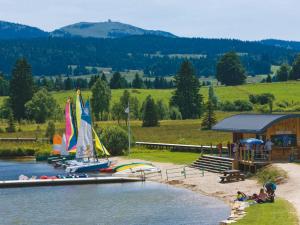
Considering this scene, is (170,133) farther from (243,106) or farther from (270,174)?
(270,174)

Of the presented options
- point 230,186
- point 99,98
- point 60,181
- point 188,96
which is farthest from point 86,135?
point 188,96

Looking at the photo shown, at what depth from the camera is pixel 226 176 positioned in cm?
6022

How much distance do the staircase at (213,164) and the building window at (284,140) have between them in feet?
16.0

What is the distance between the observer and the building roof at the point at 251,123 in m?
63.2

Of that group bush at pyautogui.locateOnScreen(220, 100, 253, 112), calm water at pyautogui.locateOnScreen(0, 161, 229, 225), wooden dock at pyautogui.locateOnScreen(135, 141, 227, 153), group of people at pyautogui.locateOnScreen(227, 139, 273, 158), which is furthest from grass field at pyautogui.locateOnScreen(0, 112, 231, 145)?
calm water at pyautogui.locateOnScreen(0, 161, 229, 225)

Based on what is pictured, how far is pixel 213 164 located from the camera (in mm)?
68938

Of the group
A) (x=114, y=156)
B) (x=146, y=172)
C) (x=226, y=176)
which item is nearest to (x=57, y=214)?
(x=226, y=176)

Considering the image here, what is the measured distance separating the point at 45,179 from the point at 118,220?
22093 millimetres

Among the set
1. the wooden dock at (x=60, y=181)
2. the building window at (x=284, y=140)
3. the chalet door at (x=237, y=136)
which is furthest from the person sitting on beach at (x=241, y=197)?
the chalet door at (x=237, y=136)

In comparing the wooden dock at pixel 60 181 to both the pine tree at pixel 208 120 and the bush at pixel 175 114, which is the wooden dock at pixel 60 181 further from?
the bush at pixel 175 114

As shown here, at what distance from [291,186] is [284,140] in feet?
41.2

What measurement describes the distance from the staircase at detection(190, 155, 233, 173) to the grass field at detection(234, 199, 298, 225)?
1968cm

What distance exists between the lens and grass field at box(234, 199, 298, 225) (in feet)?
128

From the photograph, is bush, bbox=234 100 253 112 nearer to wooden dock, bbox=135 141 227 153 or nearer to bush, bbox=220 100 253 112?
bush, bbox=220 100 253 112
